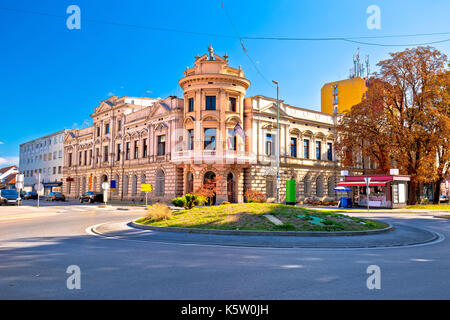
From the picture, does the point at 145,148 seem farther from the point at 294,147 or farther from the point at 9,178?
the point at 9,178

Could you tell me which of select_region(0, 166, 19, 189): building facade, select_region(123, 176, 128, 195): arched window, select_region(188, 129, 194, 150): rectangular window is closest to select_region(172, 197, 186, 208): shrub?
select_region(188, 129, 194, 150): rectangular window

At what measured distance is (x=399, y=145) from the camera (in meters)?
35.1

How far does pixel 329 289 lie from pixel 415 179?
34.9 metres

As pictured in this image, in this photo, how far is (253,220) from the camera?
46.0ft

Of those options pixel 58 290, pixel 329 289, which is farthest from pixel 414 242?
pixel 58 290

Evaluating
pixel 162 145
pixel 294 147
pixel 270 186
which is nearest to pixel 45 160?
pixel 162 145

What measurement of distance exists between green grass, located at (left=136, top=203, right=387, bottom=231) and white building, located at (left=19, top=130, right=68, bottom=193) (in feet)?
198

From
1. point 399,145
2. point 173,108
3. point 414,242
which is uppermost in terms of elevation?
point 173,108

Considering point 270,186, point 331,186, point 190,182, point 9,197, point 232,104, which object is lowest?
point 9,197

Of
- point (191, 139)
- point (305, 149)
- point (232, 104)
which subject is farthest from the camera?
point (305, 149)

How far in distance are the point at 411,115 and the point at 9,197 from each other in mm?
43197

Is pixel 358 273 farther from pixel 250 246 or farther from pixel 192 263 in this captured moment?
pixel 250 246

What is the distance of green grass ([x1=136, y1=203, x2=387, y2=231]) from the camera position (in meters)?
13.2
